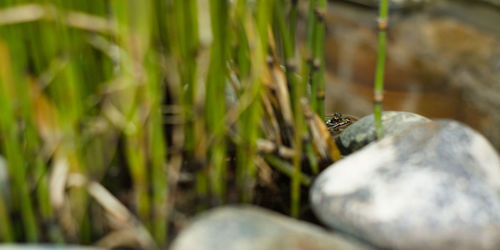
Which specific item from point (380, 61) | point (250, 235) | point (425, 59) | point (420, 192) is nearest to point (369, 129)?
point (380, 61)

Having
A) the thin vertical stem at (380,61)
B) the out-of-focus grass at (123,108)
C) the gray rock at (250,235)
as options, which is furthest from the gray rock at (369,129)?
the gray rock at (250,235)

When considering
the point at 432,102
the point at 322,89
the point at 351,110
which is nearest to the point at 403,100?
the point at 432,102

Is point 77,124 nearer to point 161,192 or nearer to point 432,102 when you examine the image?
point 161,192

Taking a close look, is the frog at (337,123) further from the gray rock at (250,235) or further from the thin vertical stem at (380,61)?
the gray rock at (250,235)

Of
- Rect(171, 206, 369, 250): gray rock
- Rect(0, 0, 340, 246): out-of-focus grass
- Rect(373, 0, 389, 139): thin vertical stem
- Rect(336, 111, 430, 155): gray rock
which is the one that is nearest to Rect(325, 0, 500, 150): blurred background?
Rect(336, 111, 430, 155): gray rock

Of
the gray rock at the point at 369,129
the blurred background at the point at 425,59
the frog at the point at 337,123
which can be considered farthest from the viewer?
the blurred background at the point at 425,59

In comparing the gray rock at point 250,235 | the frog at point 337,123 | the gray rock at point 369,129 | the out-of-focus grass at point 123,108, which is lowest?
the frog at point 337,123
